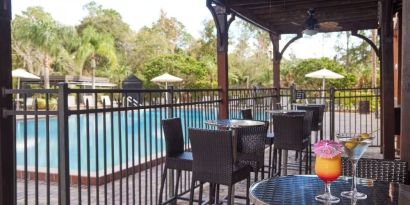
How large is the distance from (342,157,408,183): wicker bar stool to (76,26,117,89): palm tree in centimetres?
2390

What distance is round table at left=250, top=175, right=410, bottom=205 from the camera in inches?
64.3

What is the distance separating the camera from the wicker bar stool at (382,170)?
216 centimetres

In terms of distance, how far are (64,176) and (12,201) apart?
0.41 metres

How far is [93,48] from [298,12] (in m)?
20.5

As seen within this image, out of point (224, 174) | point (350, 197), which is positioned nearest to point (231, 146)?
point (224, 174)

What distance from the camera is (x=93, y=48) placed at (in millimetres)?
25594

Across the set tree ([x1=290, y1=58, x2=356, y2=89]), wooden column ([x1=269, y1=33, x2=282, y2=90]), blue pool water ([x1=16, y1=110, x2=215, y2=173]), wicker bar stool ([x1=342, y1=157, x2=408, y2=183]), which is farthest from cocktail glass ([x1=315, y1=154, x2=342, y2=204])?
tree ([x1=290, y1=58, x2=356, y2=89])

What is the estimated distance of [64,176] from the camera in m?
2.64

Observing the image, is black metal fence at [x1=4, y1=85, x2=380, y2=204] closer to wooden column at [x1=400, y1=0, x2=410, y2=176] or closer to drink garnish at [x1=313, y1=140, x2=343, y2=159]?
drink garnish at [x1=313, y1=140, x2=343, y2=159]

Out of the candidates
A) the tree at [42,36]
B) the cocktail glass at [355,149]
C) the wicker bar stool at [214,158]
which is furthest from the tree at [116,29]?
the cocktail glass at [355,149]

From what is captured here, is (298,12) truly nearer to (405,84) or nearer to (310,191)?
(405,84)

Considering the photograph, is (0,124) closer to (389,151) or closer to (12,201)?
(12,201)

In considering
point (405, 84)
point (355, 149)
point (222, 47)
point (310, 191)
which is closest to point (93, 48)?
point (222, 47)

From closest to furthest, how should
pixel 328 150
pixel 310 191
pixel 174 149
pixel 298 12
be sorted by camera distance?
pixel 328 150
pixel 310 191
pixel 174 149
pixel 298 12
